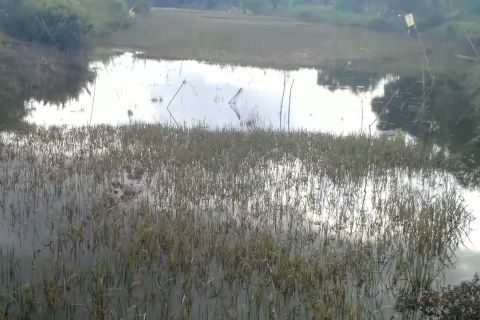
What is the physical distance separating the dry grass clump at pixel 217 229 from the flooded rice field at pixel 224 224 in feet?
0.11

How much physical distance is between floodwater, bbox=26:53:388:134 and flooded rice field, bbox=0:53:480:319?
349 cm

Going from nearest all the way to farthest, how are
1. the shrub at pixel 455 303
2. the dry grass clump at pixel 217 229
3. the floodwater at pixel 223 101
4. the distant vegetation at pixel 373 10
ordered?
the shrub at pixel 455 303 < the dry grass clump at pixel 217 229 < the floodwater at pixel 223 101 < the distant vegetation at pixel 373 10

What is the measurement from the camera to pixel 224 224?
9.92 m

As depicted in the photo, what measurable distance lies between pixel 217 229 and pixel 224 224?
284 millimetres

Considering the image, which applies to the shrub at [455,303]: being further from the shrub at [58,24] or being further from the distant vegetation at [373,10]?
the distant vegetation at [373,10]

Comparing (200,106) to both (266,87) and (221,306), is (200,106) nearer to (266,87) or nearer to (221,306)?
(266,87)

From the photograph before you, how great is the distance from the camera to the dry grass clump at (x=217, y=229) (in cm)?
729

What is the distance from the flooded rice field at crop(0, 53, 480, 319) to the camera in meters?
7.32

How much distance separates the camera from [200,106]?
25.3 m

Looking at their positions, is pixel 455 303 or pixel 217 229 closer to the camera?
pixel 455 303

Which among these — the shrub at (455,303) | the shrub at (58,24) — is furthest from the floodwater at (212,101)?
the shrub at (455,303)

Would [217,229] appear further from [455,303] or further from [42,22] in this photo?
[42,22]

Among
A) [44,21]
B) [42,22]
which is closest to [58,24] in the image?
[44,21]

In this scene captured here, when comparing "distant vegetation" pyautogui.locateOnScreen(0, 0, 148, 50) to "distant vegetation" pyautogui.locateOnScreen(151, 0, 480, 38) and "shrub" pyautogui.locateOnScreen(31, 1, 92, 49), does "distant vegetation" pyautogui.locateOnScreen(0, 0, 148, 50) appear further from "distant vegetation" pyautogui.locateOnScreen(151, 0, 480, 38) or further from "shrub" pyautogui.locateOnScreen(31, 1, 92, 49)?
"distant vegetation" pyautogui.locateOnScreen(151, 0, 480, 38)
